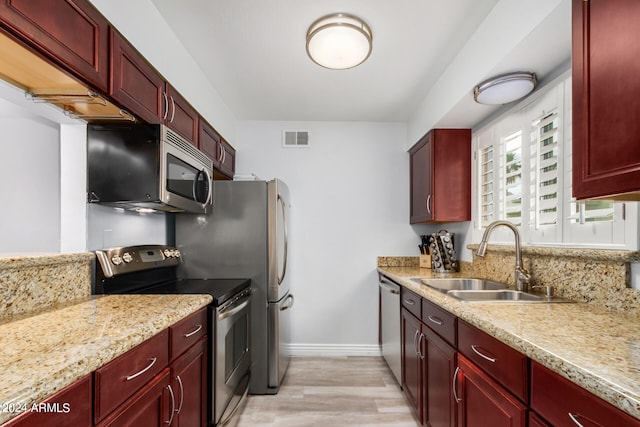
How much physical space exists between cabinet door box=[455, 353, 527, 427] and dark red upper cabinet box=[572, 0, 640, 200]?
0.72 metres

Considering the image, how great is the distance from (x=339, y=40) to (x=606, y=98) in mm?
1276

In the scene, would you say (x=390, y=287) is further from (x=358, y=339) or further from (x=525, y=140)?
(x=525, y=140)

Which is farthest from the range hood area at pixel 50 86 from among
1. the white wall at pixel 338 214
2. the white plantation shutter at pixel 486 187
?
the white plantation shutter at pixel 486 187

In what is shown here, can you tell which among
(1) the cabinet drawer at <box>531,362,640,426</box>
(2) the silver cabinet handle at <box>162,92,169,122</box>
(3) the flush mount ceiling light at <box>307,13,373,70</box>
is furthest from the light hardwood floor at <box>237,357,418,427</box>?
(3) the flush mount ceiling light at <box>307,13,373,70</box>

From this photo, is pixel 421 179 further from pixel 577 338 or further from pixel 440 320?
pixel 577 338

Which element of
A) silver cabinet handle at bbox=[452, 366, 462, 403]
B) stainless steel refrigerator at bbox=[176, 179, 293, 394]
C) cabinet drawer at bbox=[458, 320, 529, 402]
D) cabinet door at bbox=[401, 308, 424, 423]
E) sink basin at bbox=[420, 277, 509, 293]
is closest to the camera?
cabinet drawer at bbox=[458, 320, 529, 402]

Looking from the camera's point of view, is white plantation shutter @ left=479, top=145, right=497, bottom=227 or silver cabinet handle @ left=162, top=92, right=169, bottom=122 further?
white plantation shutter @ left=479, top=145, right=497, bottom=227

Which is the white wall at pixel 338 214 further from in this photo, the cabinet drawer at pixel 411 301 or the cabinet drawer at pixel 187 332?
the cabinet drawer at pixel 187 332

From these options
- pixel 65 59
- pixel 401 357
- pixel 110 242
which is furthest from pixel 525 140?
pixel 110 242

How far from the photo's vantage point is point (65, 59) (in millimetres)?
1105

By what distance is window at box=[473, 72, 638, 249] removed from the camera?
1426 mm

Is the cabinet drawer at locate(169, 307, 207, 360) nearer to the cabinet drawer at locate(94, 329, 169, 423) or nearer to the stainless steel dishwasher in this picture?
the cabinet drawer at locate(94, 329, 169, 423)

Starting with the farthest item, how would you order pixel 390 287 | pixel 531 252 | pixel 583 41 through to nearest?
pixel 390 287, pixel 531 252, pixel 583 41

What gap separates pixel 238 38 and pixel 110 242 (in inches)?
56.0
